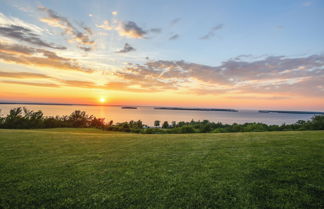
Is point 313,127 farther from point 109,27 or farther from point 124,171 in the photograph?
point 109,27

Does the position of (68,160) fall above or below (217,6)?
below

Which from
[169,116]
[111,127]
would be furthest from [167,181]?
[169,116]

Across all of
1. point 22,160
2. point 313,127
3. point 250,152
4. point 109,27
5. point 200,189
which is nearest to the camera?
point 200,189

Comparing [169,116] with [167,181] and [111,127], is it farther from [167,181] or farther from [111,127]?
[167,181]

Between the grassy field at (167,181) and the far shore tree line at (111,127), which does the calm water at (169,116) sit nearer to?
the far shore tree line at (111,127)

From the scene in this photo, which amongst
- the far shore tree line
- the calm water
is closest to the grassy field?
the far shore tree line

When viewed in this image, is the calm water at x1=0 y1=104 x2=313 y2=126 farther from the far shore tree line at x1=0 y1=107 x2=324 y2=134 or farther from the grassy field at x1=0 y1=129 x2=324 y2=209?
the grassy field at x1=0 y1=129 x2=324 y2=209

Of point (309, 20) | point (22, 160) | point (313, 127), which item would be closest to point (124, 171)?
point (22, 160)

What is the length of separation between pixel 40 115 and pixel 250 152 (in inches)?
1219

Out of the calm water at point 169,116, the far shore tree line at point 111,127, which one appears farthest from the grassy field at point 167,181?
the calm water at point 169,116

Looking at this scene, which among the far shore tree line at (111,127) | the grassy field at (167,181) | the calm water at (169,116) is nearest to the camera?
the grassy field at (167,181)

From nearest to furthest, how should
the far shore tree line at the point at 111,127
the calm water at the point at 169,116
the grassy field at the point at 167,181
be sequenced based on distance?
the grassy field at the point at 167,181
the far shore tree line at the point at 111,127
the calm water at the point at 169,116

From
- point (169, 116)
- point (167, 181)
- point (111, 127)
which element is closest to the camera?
point (167, 181)

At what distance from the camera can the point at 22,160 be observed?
4.82 meters
